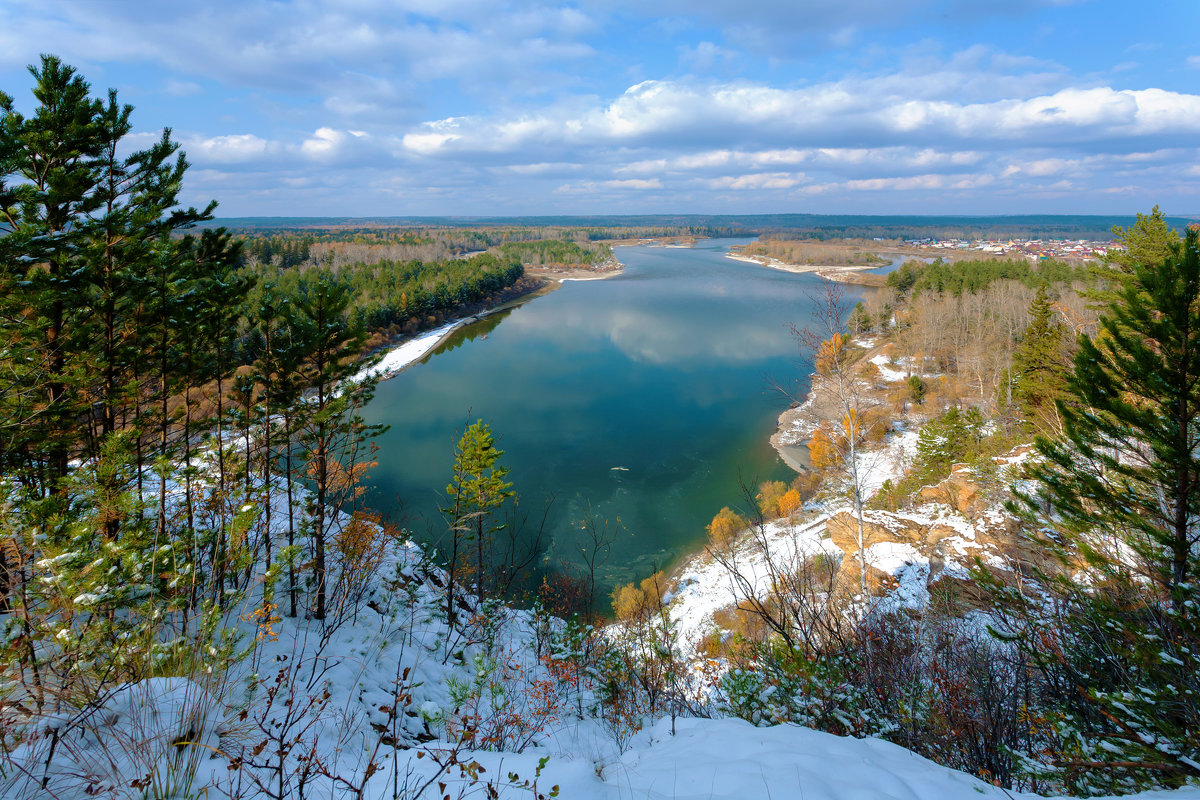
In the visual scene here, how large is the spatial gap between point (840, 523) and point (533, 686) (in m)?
11.4

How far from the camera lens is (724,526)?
643 inches

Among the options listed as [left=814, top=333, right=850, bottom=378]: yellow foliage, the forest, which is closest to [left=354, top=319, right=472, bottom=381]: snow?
the forest

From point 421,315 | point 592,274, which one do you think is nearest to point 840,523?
point 421,315

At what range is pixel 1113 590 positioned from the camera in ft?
17.6

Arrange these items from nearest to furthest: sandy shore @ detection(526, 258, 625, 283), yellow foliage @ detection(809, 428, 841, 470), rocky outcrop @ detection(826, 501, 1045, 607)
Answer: rocky outcrop @ detection(826, 501, 1045, 607) < yellow foliage @ detection(809, 428, 841, 470) < sandy shore @ detection(526, 258, 625, 283)

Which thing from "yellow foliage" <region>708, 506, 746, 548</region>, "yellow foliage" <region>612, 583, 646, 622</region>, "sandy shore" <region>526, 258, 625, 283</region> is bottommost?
"yellow foliage" <region>612, 583, 646, 622</region>

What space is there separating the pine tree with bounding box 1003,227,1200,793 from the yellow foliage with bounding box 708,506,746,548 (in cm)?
875

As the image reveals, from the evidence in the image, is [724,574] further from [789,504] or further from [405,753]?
[405,753]

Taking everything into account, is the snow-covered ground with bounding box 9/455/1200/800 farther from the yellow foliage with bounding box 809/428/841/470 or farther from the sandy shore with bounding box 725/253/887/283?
the sandy shore with bounding box 725/253/887/283

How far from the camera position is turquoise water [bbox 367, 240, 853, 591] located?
18.1 meters

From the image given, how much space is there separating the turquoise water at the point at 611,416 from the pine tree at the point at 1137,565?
696 cm

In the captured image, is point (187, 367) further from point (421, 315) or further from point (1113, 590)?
point (421, 315)

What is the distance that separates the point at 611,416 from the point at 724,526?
11.0 meters

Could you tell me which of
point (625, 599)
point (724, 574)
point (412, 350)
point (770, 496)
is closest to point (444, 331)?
point (412, 350)
